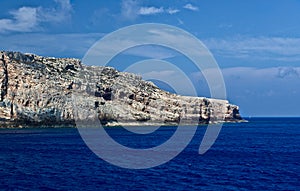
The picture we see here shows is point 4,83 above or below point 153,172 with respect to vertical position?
above

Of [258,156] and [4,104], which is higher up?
[4,104]

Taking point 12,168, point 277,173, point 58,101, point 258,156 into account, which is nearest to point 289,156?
point 258,156

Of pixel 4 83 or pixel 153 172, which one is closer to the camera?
pixel 153 172

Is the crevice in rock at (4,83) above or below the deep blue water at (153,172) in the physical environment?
above

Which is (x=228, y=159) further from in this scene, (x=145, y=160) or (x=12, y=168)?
(x=12, y=168)

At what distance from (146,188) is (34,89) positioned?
141264mm

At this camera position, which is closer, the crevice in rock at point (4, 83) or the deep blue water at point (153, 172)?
the deep blue water at point (153, 172)

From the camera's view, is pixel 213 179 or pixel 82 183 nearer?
pixel 82 183

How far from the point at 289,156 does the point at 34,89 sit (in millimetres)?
122870

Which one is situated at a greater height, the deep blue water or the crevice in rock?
the crevice in rock

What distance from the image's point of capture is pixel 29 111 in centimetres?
18100

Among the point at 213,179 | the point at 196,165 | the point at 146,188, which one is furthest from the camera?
the point at 196,165

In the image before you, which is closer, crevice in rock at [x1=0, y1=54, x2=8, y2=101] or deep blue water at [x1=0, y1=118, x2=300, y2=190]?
deep blue water at [x1=0, y1=118, x2=300, y2=190]

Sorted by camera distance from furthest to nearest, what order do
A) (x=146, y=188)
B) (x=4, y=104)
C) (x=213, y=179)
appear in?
(x=4, y=104), (x=213, y=179), (x=146, y=188)
